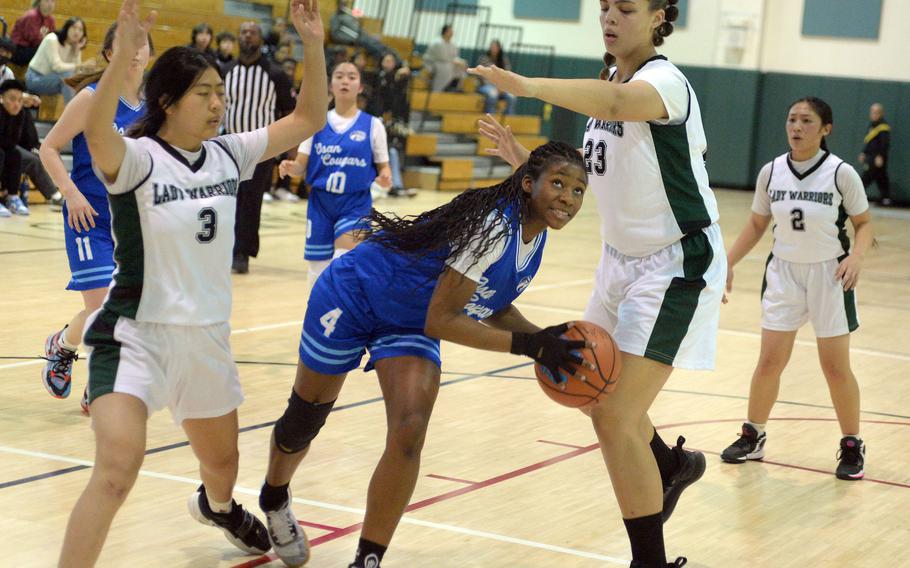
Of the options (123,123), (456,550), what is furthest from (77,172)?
(456,550)

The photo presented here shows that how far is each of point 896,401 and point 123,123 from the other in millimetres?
4486

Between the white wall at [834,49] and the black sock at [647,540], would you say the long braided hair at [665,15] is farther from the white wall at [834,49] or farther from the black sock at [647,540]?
the white wall at [834,49]

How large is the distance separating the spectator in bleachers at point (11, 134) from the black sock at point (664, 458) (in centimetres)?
973

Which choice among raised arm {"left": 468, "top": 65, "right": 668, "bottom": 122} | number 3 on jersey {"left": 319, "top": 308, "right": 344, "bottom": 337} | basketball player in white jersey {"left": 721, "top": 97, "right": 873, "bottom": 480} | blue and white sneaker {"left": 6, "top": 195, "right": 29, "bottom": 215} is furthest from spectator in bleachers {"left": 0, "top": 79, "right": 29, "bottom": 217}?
raised arm {"left": 468, "top": 65, "right": 668, "bottom": 122}

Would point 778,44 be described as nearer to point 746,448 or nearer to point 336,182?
point 336,182

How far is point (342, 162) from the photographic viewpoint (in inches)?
317

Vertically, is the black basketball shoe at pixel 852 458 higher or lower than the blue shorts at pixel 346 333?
lower

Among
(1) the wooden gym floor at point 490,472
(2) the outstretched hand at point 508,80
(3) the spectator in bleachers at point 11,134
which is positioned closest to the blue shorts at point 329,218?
(1) the wooden gym floor at point 490,472

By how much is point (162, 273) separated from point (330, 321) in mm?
573

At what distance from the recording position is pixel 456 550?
13.8 ft

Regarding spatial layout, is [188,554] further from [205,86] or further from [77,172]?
[77,172]

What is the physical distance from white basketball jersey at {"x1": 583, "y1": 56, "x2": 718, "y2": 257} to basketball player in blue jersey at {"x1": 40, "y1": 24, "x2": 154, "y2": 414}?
193 centimetres

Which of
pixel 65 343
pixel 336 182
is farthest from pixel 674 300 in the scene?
pixel 336 182

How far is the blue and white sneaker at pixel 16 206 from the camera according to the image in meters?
12.9
